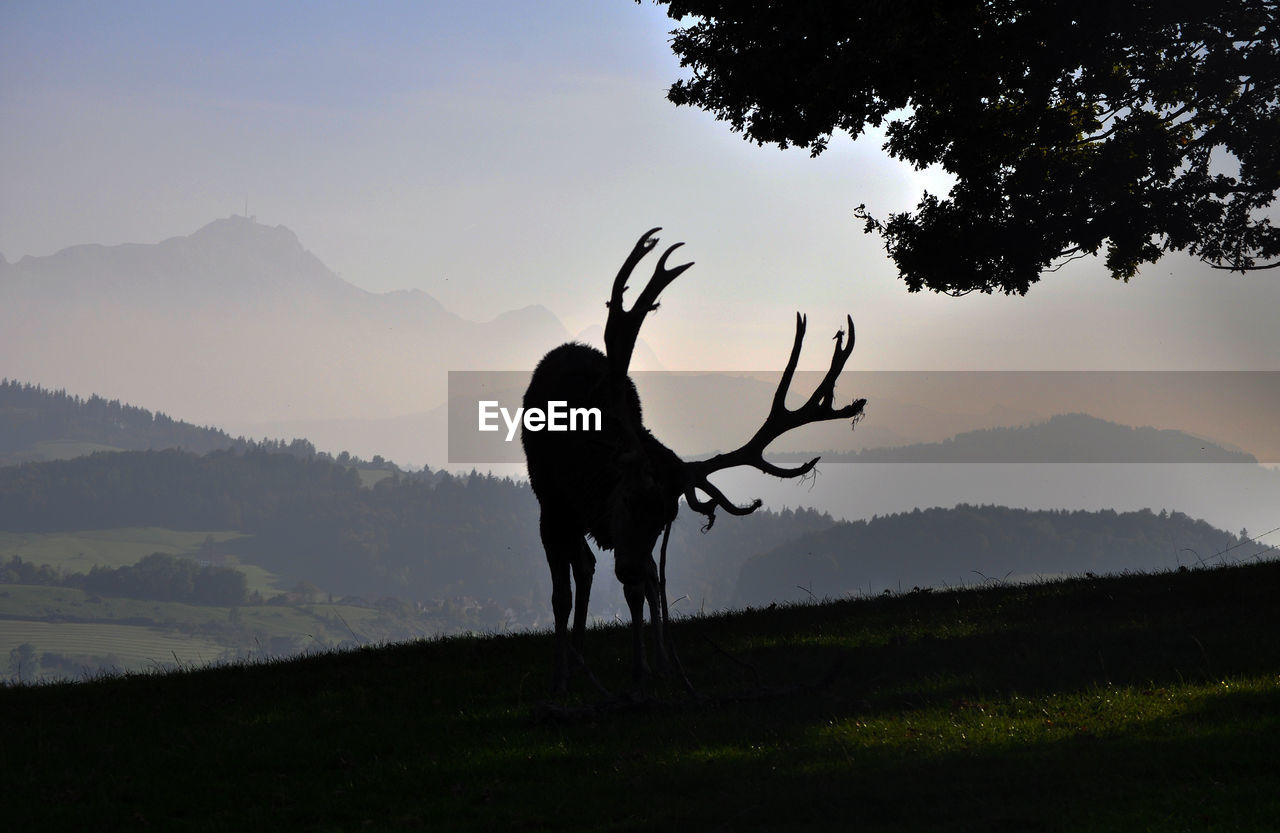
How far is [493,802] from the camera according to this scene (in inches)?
337

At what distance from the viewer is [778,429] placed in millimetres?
12297

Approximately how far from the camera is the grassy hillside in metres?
7.98

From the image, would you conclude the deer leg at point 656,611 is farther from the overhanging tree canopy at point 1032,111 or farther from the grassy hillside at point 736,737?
the overhanging tree canopy at point 1032,111

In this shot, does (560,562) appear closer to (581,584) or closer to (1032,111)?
(581,584)

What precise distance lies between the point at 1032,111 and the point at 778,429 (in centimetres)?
1105

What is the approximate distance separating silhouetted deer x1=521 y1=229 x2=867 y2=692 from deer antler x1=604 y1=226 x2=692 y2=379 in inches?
0.4

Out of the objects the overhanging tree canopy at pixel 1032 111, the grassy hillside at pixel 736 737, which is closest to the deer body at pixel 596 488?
the grassy hillside at pixel 736 737

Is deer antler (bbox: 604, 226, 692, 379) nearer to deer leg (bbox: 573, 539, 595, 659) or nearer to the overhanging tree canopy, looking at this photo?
deer leg (bbox: 573, 539, 595, 659)

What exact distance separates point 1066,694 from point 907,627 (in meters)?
4.68

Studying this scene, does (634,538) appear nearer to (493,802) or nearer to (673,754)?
(673,754)

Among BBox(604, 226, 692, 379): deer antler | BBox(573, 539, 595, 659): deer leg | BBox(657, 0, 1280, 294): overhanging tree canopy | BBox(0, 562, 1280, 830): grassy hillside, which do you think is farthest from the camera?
BBox(657, 0, 1280, 294): overhanging tree canopy

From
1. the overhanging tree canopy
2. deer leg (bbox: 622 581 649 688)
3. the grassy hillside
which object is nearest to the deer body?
deer leg (bbox: 622 581 649 688)

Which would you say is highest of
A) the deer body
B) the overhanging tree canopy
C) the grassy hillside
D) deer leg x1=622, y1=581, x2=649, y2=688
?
the overhanging tree canopy

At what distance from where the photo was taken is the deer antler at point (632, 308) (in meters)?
11.4
